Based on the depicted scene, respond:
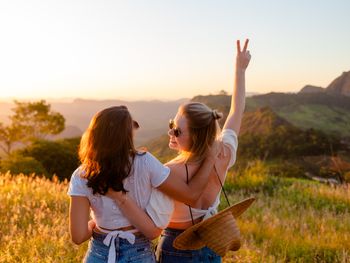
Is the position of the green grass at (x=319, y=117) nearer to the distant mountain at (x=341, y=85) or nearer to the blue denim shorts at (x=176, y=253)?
the distant mountain at (x=341, y=85)

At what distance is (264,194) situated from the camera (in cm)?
1334

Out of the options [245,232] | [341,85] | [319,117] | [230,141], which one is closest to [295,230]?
[245,232]

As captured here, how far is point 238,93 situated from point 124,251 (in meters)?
1.49

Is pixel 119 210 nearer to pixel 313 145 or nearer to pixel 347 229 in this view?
pixel 347 229

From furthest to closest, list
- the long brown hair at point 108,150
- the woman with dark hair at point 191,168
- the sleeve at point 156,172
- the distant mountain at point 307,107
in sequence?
the distant mountain at point 307,107 → the woman with dark hair at point 191,168 → the sleeve at point 156,172 → the long brown hair at point 108,150

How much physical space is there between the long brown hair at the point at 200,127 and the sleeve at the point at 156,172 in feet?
0.71

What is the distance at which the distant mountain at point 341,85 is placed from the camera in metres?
81.1

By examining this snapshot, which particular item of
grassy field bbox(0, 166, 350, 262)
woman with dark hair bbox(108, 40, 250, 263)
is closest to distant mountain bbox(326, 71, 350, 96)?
grassy field bbox(0, 166, 350, 262)

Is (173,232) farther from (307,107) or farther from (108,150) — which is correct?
(307,107)

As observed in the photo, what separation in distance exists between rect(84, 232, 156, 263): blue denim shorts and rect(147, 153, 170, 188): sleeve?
1.18ft

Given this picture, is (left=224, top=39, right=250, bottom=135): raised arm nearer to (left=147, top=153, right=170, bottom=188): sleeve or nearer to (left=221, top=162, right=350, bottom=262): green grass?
(left=147, top=153, right=170, bottom=188): sleeve

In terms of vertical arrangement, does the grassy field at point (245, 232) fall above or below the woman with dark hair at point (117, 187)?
below

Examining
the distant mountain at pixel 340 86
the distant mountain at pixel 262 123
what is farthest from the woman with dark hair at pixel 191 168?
the distant mountain at pixel 340 86

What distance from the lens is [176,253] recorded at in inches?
122
